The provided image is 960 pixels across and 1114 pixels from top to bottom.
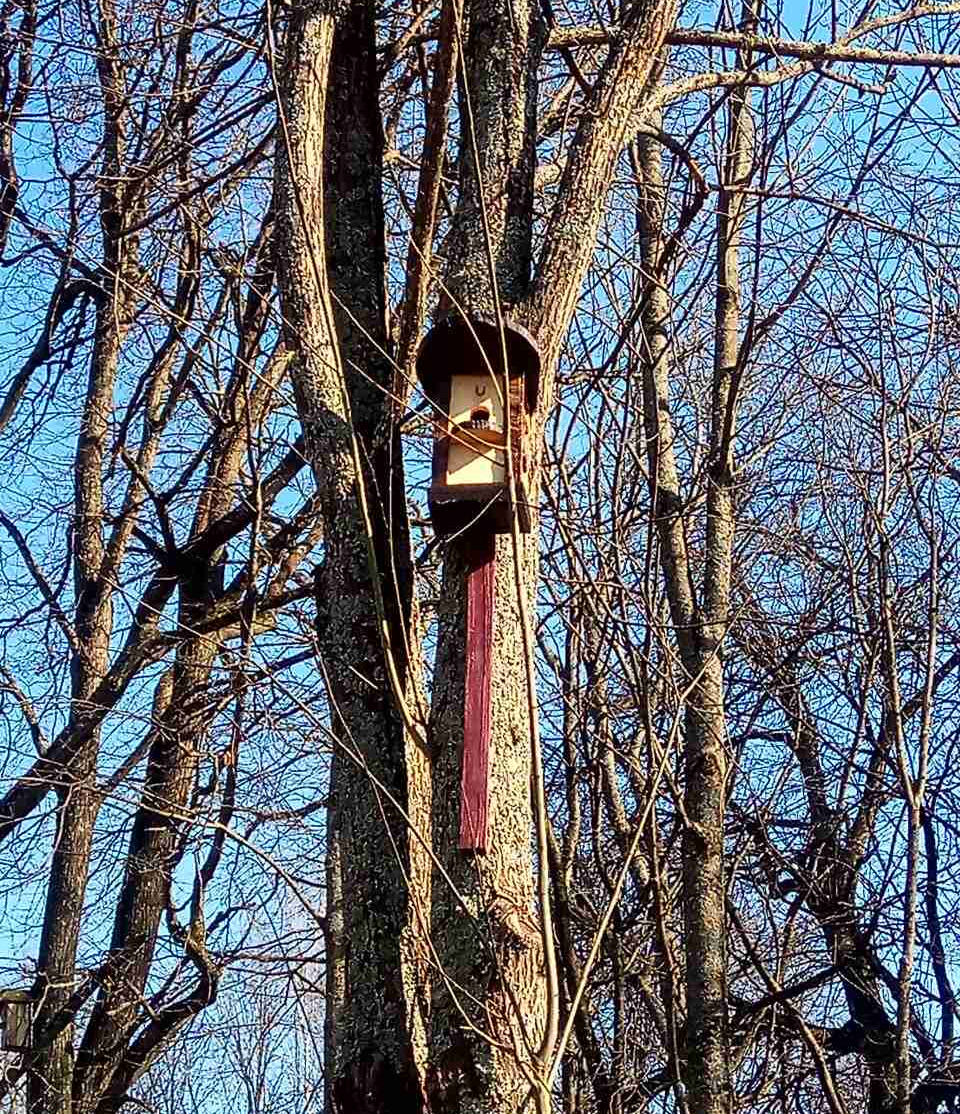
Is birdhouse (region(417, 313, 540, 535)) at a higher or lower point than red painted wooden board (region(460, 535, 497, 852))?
higher

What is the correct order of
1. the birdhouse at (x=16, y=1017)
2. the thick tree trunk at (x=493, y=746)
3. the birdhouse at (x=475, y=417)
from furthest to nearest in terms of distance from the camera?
the birdhouse at (x=16, y=1017), the birdhouse at (x=475, y=417), the thick tree trunk at (x=493, y=746)

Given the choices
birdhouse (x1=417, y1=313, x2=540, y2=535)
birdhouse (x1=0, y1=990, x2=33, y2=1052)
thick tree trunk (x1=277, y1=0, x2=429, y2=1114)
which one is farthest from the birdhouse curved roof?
birdhouse (x1=0, y1=990, x2=33, y2=1052)

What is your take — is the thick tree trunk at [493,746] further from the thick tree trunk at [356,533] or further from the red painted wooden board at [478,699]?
the thick tree trunk at [356,533]

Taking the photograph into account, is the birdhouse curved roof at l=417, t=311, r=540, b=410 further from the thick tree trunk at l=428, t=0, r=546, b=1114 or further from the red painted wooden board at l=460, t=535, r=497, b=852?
the red painted wooden board at l=460, t=535, r=497, b=852

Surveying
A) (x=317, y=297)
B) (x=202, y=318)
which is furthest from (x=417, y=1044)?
(x=202, y=318)

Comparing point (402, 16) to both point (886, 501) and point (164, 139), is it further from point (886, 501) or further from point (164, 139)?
point (886, 501)

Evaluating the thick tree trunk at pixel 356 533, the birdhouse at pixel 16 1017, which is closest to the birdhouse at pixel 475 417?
the thick tree trunk at pixel 356 533

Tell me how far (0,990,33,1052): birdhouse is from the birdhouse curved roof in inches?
164

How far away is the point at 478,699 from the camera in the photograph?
2.64 m

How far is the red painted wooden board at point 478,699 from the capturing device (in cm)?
255

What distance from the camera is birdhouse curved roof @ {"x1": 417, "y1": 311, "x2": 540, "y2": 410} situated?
2812 mm

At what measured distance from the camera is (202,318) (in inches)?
252

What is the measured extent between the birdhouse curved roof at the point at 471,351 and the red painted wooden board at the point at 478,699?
35 cm

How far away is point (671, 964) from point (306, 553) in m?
2.65
